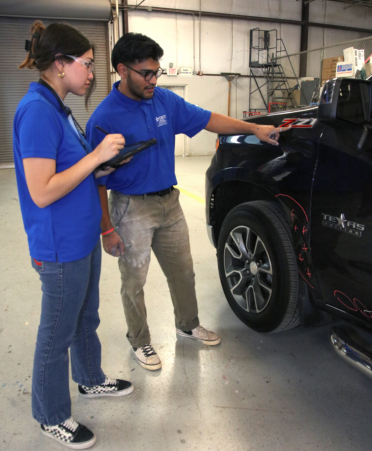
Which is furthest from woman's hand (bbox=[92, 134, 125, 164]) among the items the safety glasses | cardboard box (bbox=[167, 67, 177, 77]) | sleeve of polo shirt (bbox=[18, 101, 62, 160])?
cardboard box (bbox=[167, 67, 177, 77])

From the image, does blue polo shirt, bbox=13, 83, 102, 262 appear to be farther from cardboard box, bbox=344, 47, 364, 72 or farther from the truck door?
cardboard box, bbox=344, 47, 364, 72

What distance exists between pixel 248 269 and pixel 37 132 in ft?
4.64

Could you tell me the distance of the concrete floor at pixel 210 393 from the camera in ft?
4.99

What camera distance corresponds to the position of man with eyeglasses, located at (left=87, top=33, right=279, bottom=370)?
1.67 m

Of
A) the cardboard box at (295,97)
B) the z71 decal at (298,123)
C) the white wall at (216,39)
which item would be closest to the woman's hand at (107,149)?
the z71 decal at (298,123)

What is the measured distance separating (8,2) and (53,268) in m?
10.2

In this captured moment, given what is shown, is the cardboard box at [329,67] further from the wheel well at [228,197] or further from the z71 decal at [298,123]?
the z71 decal at [298,123]

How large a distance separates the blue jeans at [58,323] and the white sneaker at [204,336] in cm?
80

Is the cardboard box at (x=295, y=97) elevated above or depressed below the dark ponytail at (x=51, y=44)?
above

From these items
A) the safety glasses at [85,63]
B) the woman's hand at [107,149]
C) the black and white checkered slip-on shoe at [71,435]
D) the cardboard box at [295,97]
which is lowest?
the black and white checkered slip-on shoe at [71,435]

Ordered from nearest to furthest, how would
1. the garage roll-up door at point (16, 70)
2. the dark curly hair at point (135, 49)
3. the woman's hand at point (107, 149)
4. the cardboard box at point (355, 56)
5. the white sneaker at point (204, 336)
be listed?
the woman's hand at point (107, 149), the dark curly hair at point (135, 49), the white sneaker at point (204, 336), the cardboard box at point (355, 56), the garage roll-up door at point (16, 70)

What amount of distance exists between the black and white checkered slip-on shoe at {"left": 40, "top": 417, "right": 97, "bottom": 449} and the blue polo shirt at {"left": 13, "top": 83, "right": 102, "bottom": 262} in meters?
0.76

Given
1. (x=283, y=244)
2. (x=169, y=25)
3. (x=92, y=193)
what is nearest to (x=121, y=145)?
(x=92, y=193)

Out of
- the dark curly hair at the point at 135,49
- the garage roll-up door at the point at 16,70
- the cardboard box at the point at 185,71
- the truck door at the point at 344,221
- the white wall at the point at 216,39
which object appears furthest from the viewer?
the cardboard box at the point at 185,71
